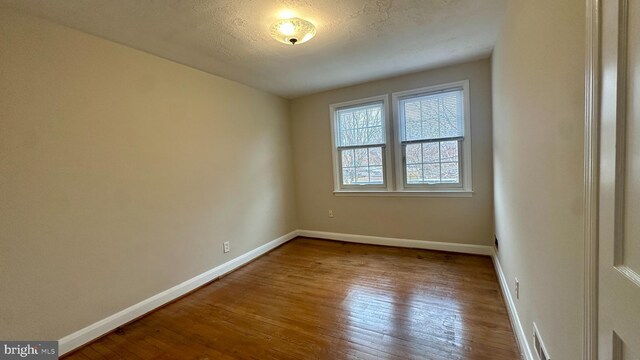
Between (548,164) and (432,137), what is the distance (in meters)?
2.40

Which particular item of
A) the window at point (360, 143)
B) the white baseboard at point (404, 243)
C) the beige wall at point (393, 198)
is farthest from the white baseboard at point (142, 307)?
the window at point (360, 143)

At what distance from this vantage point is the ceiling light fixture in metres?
1.95

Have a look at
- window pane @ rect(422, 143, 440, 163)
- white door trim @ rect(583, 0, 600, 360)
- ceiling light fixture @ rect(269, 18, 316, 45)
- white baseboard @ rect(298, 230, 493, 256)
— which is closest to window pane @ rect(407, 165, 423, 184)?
window pane @ rect(422, 143, 440, 163)

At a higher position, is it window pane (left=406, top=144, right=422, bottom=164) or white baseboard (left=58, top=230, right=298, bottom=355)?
window pane (left=406, top=144, right=422, bottom=164)

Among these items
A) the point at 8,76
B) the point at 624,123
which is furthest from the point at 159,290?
Result: the point at 624,123

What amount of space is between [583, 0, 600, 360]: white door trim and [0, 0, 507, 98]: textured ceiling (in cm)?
149

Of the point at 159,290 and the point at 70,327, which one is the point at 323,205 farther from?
the point at 70,327

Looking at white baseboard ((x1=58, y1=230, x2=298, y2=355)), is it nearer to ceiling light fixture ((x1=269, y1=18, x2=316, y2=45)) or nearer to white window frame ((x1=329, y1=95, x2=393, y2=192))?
white window frame ((x1=329, y1=95, x2=393, y2=192))

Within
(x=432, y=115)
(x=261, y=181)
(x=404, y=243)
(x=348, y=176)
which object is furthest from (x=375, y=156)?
(x=261, y=181)

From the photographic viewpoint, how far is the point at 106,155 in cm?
214

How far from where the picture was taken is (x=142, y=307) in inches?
92.0

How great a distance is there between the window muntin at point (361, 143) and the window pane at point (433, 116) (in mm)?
348

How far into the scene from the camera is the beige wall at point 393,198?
316cm

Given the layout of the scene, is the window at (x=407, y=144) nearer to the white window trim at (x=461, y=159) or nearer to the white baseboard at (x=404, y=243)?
the white window trim at (x=461, y=159)
